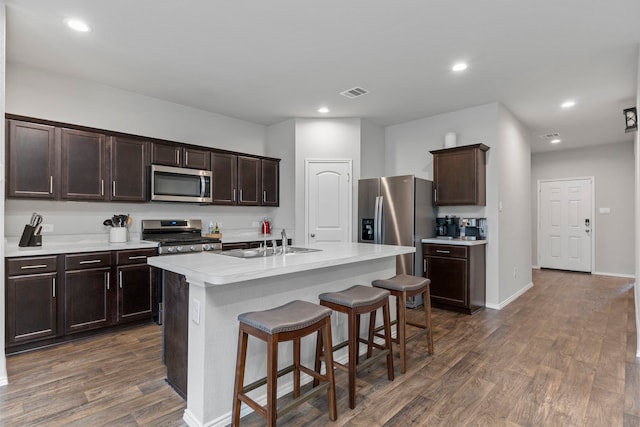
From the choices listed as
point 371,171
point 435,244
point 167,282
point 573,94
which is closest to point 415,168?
point 371,171

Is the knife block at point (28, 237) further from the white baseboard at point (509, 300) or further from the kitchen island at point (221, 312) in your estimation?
the white baseboard at point (509, 300)

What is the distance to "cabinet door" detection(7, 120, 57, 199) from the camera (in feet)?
9.95

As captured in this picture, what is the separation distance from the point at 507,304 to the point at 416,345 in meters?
2.17

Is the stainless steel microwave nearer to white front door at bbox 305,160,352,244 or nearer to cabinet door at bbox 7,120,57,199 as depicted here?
cabinet door at bbox 7,120,57,199

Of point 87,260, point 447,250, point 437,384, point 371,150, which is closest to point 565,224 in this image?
point 447,250

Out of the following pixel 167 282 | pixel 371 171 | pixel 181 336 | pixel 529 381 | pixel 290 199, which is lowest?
pixel 529 381

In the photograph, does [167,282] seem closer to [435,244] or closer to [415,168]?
[435,244]

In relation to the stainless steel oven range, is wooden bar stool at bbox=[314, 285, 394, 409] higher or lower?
lower

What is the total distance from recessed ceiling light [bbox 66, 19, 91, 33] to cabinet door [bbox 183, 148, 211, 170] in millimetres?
1691

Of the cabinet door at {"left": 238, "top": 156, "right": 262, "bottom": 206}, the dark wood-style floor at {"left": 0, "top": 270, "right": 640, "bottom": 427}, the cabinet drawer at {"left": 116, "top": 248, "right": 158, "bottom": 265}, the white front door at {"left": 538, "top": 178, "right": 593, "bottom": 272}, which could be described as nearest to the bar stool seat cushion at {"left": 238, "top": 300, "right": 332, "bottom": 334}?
Answer: the dark wood-style floor at {"left": 0, "top": 270, "right": 640, "bottom": 427}

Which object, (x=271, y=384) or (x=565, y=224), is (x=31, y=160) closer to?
(x=271, y=384)

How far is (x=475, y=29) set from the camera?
8.70ft

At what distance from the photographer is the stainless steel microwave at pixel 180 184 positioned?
395 cm

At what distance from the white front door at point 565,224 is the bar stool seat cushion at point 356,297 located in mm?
6670
